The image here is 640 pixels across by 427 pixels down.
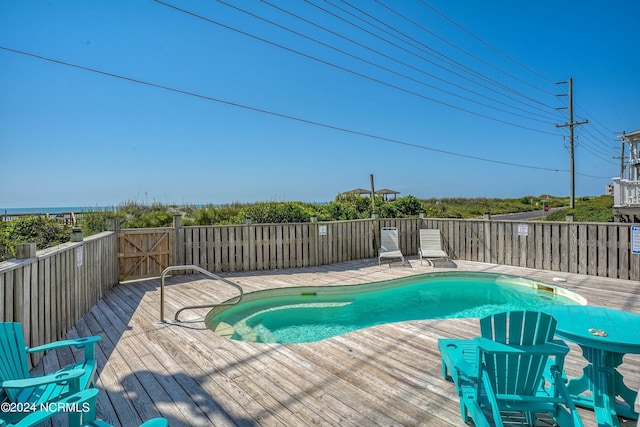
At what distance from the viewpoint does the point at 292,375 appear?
274cm

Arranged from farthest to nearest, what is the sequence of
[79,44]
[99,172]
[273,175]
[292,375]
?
[273,175], [99,172], [79,44], [292,375]

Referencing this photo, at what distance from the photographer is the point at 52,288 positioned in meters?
3.48

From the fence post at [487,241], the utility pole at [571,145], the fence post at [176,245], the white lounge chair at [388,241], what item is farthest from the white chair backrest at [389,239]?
the utility pole at [571,145]

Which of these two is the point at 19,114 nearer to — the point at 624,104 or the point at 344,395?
the point at 344,395

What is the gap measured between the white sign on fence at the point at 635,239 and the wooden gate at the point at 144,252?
8824mm

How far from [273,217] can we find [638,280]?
7872 millimetres

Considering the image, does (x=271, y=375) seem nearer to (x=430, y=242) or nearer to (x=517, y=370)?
(x=517, y=370)

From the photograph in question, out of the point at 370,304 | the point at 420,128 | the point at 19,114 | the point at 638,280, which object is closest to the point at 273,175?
the point at 420,128

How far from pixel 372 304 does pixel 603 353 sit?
4084 mm

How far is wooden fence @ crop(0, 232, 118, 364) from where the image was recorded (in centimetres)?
272

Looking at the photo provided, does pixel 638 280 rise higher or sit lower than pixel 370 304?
higher

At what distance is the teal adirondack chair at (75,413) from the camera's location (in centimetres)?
141

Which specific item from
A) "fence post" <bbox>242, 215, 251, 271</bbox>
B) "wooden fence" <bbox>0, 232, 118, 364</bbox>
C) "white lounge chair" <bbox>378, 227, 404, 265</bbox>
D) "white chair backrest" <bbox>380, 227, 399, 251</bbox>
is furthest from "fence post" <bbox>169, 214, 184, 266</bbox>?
"white chair backrest" <bbox>380, 227, 399, 251</bbox>

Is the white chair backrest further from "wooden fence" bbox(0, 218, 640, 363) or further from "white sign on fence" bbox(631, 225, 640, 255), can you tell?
"white sign on fence" bbox(631, 225, 640, 255)
